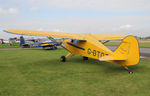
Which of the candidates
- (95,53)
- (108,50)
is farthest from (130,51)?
(95,53)

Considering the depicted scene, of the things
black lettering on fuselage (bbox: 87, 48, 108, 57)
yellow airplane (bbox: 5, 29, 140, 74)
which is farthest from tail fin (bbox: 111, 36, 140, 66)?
black lettering on fuselage (bbox: 87, 48, 108, 57)

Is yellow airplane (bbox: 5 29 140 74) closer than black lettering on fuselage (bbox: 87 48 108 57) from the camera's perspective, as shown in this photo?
Yes

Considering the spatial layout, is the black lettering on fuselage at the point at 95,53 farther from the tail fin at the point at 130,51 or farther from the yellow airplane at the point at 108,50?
the tail fin at the point at 130,51

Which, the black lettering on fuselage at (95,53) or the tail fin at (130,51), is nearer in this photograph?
the tail fin at (130,51)

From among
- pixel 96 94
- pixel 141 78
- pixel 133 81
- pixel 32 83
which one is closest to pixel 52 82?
pixel 32 83

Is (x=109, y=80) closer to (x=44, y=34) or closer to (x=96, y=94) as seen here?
(x=96, y=94)

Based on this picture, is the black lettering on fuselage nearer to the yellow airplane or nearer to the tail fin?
the yellow airplane

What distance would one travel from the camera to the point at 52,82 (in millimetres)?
4906

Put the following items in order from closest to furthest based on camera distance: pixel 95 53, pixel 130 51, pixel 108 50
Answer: pixel 130 51, pixel 108 50, pixel 95 53

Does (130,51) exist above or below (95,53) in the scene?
above

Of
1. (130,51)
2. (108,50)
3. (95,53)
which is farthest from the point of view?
(95,53)

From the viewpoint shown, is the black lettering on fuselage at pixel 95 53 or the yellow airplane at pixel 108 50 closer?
the yellow airplane at pixel 108 50

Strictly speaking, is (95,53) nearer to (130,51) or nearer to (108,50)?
(108,50)

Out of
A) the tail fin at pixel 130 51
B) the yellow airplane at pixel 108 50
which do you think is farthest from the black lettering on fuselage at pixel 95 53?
the tail fin at pixel 130 51
